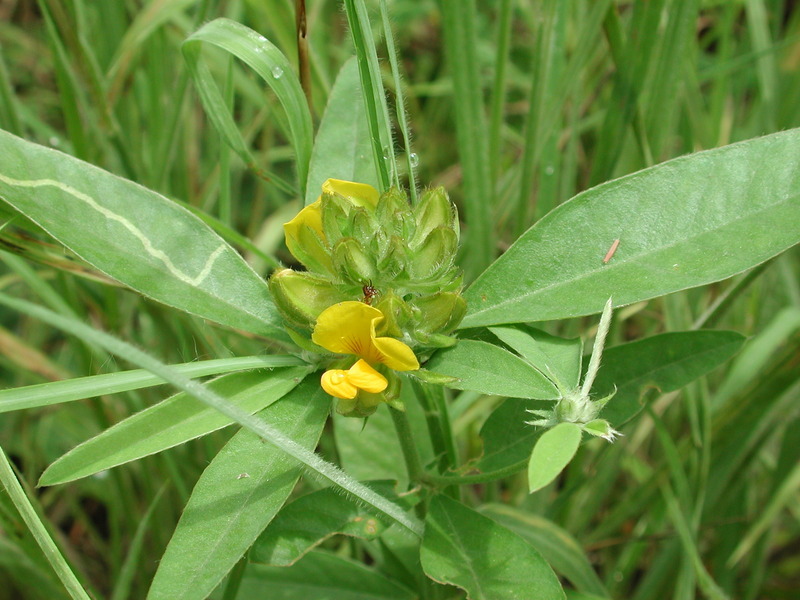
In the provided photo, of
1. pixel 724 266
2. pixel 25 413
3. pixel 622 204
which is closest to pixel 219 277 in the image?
pixel 622 204

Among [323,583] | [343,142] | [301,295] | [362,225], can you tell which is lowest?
[323,583]

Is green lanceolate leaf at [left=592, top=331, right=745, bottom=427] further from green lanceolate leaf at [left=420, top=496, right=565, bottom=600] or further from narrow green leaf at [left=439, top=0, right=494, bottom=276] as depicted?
narrow green leaf at [left=439, top=0, right=494, bottom=276]

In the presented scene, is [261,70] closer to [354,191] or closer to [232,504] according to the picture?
[354,191]

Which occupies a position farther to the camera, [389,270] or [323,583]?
[323,583]

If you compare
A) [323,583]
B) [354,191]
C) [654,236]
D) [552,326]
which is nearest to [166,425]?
[354,191]

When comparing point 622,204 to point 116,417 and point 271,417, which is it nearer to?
point 271,417

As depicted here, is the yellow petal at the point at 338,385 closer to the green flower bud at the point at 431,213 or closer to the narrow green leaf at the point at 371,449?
the green flower bud at the point at 431,213
